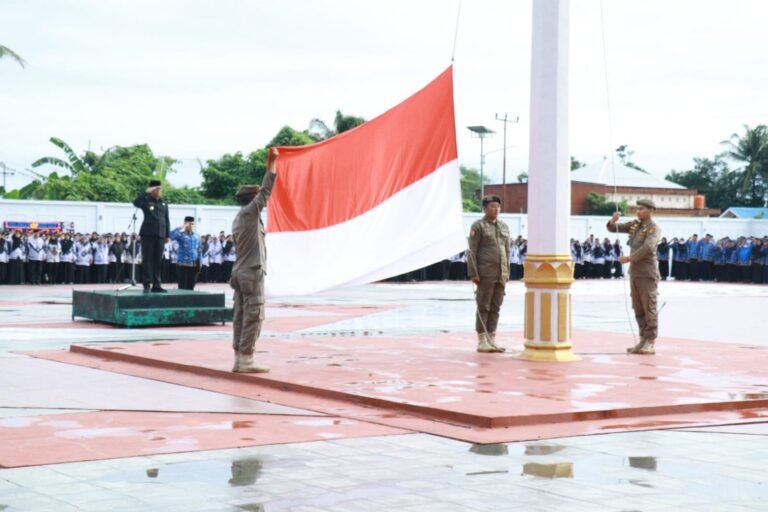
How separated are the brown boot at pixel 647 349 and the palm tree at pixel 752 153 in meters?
79.9

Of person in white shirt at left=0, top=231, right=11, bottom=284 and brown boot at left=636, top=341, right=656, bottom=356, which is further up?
person in white shirt at left=0, top=231, right=11, bottom=284

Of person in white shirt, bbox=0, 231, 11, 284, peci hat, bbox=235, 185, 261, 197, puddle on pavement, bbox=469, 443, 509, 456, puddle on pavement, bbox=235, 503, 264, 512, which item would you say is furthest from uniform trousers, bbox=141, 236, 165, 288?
person in white shirt, bbox=0, 231, 11, 284

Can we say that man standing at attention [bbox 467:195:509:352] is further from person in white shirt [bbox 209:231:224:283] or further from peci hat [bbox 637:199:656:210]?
person in white shirt [bbox 209:231:224:283]

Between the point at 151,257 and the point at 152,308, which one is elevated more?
the point at 151,257

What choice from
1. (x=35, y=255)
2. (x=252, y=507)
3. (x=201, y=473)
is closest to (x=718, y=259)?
(x=35, y=255)

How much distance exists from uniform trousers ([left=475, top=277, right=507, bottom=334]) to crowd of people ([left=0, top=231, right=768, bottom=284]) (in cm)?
1425

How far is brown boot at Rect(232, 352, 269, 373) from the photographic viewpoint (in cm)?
1159

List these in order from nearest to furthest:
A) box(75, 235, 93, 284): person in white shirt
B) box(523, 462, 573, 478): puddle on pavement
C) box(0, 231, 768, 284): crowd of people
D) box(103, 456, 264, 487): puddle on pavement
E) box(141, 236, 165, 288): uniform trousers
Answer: box(103, 456, 264, 487): puddle on pavement, box(523, 462, 573, 478): puddle on pavement, box(141, 236, 165, 288): uniform trousers, box(0, 231, 768, 284): crowd of people, box(75, 235, 93, 284): person in white shirt

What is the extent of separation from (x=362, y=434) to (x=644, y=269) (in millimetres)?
7328

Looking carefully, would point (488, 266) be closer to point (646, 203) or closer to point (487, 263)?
point (487, 263)

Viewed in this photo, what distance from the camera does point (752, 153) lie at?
91.3m

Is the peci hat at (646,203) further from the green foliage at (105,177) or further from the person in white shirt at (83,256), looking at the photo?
the green foliage at (105,177)

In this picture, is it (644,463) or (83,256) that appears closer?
(644,463)

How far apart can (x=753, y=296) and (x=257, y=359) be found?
2322 cm
